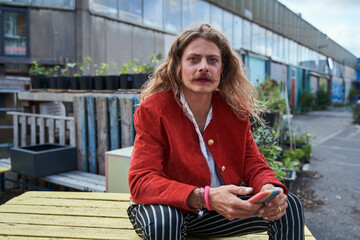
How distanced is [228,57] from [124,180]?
1690 millimetres

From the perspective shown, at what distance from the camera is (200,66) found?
176cm

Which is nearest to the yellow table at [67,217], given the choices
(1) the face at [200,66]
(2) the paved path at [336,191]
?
(1) the face at [200,66]

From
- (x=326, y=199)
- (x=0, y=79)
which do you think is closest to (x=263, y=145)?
(x=326, y=199)

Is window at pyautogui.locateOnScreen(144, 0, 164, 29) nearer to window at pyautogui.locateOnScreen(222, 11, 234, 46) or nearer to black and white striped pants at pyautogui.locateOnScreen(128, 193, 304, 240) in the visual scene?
window at pyautogui.locateOnScreen(222, 11, 234, 46)

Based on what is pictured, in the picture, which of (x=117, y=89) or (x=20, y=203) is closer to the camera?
(x=20, y=203)

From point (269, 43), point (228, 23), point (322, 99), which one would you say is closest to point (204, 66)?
point (228, 23)

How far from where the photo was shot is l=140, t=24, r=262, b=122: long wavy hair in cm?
183

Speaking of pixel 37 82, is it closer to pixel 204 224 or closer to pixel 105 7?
pixel 105 7

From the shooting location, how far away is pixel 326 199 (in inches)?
162

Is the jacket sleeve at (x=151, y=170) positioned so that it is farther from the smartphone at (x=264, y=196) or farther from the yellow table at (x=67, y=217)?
the yellow table at (x=67, y=217)

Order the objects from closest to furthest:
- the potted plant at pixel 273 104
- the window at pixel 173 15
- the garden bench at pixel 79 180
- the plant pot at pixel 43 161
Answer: the garden bench at pixel 79 180, the plant pot at pixel 43 161, the potted plant at pixel 273 104, the window at pixel 173 15

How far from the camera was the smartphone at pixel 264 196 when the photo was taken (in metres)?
1.43

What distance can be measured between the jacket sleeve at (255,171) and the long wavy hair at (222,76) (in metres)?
0.21

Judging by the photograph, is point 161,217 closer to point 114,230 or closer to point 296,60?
point 114,230
